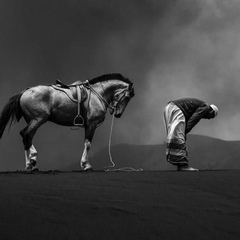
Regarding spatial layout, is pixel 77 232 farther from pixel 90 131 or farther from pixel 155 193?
pixel 90 131

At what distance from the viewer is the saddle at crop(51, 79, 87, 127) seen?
7668 mm

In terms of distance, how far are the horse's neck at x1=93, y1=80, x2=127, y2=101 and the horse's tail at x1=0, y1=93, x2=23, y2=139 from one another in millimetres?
1389

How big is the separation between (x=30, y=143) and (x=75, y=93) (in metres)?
1.14

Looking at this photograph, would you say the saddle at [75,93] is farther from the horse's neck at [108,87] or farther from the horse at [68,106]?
the horse's neck at [108,87]

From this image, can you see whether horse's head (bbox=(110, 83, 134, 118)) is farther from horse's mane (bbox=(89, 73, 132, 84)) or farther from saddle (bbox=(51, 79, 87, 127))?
saddle (bbox=(51, 79, 87, 127))

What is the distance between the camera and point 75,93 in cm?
775

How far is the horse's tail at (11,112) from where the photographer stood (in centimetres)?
753

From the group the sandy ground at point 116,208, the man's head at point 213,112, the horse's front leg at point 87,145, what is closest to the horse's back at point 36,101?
the horse's front leg at point 87,145

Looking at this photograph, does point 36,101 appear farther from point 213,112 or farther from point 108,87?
point 213,112

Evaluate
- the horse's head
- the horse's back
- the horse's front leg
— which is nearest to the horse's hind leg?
the horse's back

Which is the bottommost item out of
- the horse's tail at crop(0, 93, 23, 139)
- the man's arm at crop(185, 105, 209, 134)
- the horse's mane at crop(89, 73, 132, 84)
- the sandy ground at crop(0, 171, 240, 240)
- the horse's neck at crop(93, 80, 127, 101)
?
the sandy ground at crop(0, 171, 240, 240)

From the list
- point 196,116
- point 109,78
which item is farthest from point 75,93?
point 196,116

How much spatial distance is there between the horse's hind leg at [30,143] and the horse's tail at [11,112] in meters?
0.36

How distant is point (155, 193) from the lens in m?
5.22
